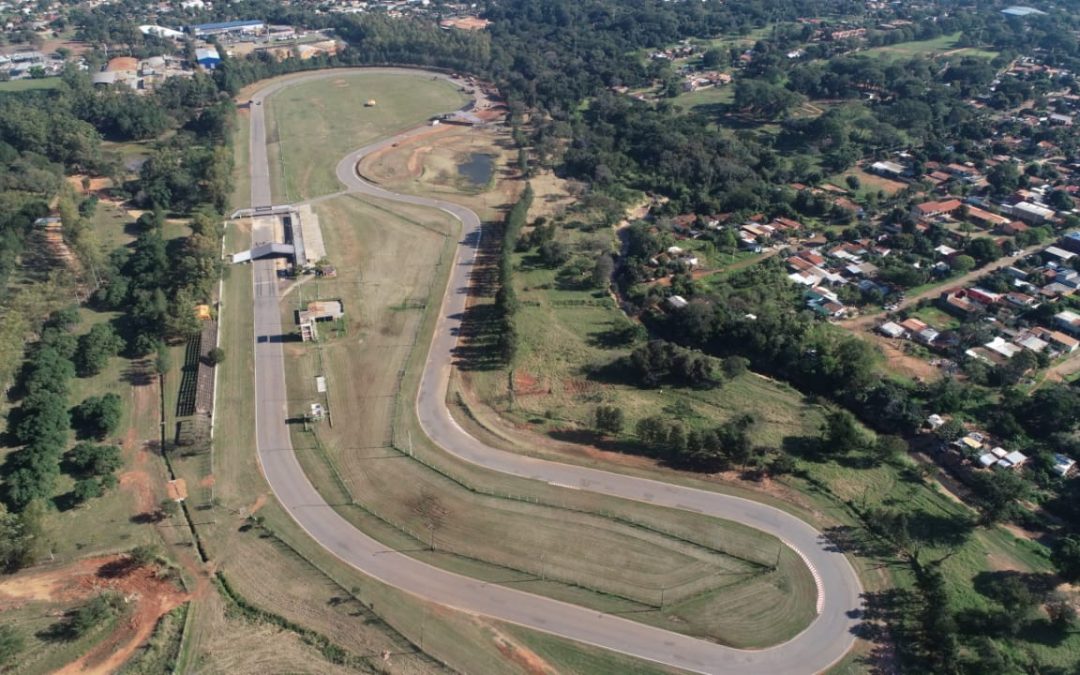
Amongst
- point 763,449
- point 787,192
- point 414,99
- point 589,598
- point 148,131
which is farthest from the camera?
point 414,99

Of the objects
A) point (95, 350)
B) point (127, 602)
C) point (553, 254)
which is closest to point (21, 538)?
point (127, 602)

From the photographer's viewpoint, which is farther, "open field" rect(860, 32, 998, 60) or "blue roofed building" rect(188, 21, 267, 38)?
"blue roofed building" rect(188, 21, 267, 38)

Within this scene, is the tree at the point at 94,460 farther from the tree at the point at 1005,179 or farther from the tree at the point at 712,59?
the tree at the point at 712,59

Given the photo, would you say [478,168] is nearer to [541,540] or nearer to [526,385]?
[526,385]

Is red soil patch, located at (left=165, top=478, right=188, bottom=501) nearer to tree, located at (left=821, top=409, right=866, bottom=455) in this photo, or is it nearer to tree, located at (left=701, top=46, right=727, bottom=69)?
tree, located at (left=821, top=409, right=866, bottom=455)

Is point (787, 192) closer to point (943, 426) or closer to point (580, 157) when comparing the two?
point (580, 157)

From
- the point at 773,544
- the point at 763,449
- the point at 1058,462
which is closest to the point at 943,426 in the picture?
the point at 1058,462

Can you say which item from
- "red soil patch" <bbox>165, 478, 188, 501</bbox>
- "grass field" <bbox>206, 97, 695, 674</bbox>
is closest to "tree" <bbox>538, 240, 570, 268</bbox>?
"grass field" <bbox>206, 97, 695, 674</bbox>
